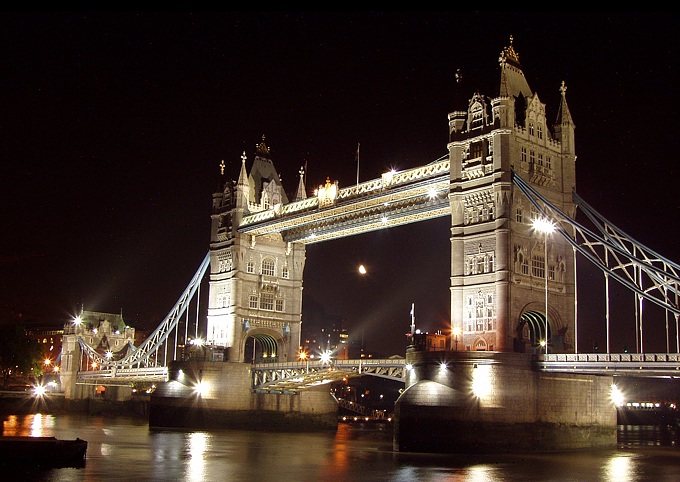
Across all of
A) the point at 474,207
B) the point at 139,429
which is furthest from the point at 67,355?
the point at 474,207

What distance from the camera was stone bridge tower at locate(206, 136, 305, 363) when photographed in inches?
2884

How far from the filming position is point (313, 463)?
147ft

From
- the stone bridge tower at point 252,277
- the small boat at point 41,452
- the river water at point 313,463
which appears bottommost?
the river water at point 313,463

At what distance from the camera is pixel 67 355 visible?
110m

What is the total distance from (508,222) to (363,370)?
15791 mm

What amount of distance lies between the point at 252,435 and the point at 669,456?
2789cm

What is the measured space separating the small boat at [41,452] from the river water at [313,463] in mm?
704

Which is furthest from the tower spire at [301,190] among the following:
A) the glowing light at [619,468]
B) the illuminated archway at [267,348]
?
the glowing light at [619,468]

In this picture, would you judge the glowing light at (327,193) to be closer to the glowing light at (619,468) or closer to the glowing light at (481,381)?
the glowing light at (481,381)

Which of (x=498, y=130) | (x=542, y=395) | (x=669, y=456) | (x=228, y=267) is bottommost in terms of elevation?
(x=669, y=456)

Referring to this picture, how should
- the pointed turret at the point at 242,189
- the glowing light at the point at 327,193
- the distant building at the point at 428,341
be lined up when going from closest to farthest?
1. the distant building at the point at 428,341
2. the glowing light at the point at 327,193
3. the pointed turret at the point at 242,189

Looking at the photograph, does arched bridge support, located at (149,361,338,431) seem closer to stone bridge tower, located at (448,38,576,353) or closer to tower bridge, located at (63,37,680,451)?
tower bridge, located at (63,37,680,451)

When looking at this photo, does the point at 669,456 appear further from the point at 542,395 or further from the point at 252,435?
the point at 252,435

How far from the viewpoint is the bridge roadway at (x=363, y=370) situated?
42.9 meters
